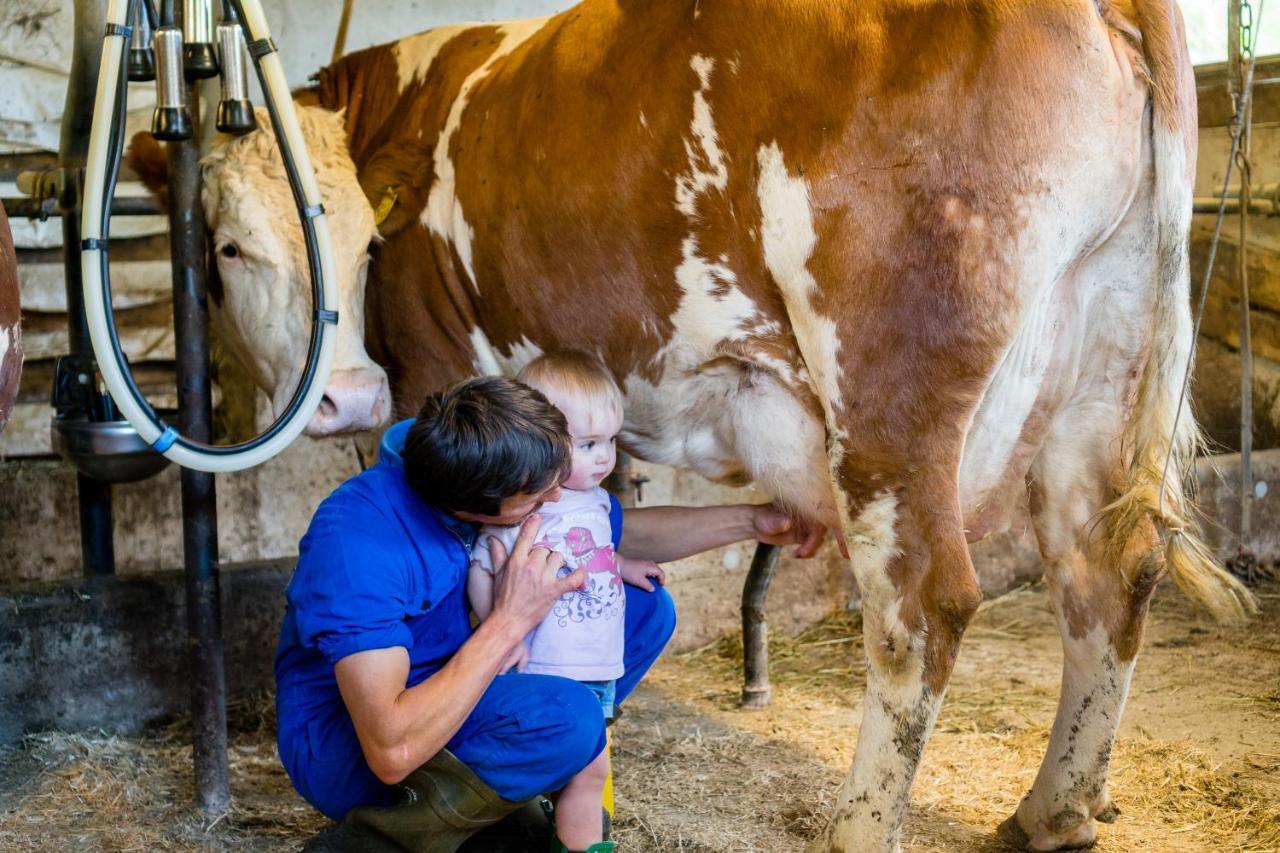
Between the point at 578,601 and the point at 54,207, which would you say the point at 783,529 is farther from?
the point at 54,207

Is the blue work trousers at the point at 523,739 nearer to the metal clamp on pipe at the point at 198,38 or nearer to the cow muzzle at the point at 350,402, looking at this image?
the cow muzzle at the point at 350,402

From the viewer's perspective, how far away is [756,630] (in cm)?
370

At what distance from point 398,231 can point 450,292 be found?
8.7 inches

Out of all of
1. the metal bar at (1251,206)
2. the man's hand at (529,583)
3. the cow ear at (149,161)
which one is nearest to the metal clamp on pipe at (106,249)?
the man's hand at (529,583)

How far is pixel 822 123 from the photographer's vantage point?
235 cm

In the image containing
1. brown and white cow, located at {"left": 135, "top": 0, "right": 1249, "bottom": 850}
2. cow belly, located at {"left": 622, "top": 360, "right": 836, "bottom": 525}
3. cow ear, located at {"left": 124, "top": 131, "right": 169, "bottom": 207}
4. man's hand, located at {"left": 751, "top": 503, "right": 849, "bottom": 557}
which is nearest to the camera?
brown and white cow, located at {"left": 135, "top": 0, "right": 1249, "bottom": 850}

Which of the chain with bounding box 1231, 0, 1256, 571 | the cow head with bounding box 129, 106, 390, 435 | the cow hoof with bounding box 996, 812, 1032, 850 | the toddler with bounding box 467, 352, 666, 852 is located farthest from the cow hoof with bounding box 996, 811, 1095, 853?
the cow head with bounding box 129, 106, 390, 435

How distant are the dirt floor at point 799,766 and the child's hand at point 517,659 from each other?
24.3 inches

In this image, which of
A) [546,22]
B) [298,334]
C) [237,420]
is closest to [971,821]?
[298,334]

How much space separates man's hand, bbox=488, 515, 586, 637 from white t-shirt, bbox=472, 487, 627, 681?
8 centimetres

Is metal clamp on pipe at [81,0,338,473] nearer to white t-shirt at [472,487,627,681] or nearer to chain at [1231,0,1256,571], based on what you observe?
white t-shirt at [472,487,627,681]

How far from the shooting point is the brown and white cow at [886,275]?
2.28 metres

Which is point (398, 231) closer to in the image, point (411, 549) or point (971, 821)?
point (411, 549)

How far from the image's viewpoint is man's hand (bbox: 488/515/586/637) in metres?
2.18
